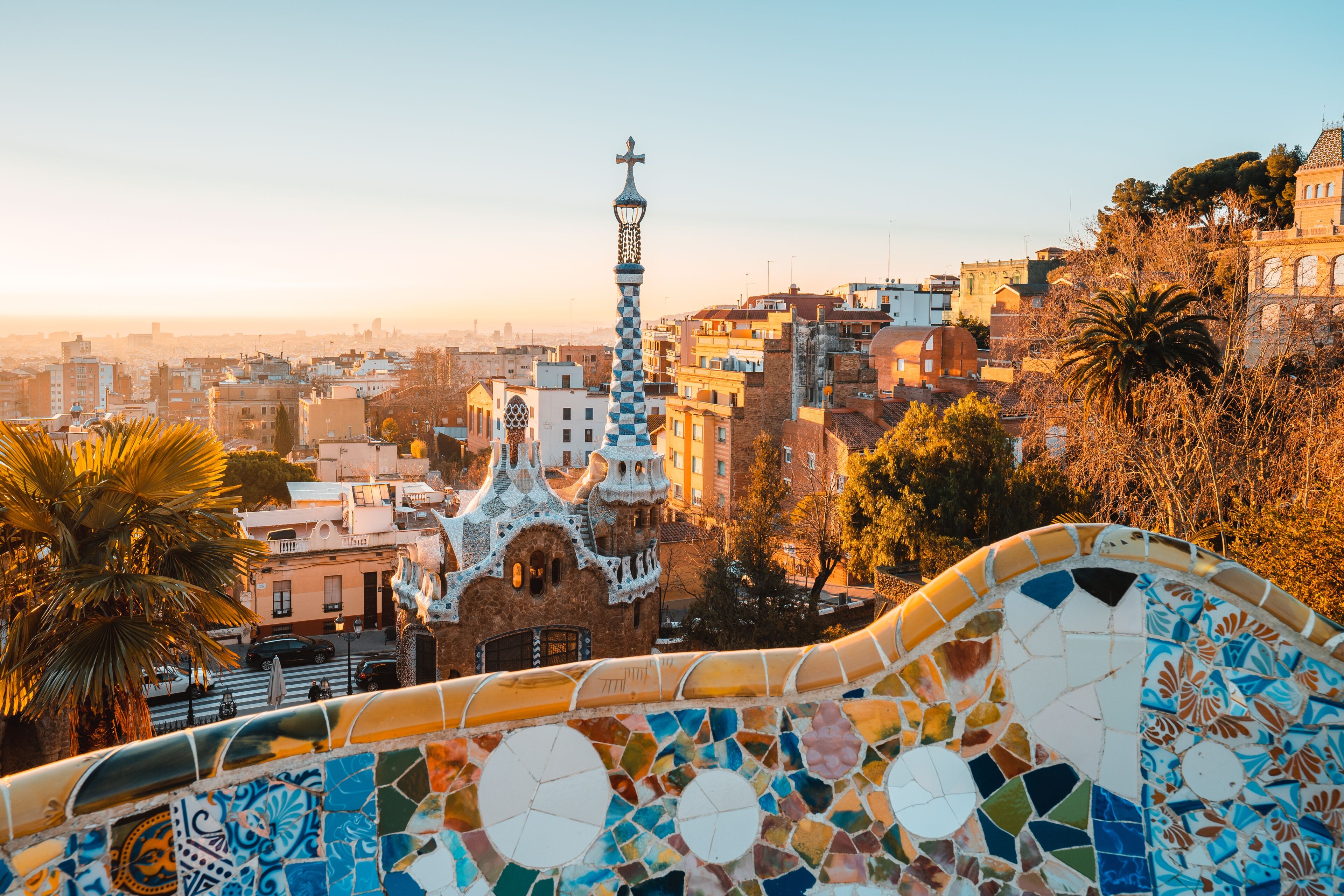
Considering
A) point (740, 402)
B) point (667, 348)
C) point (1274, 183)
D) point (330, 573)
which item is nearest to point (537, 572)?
point (330, 573)

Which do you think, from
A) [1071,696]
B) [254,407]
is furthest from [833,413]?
[254,407]

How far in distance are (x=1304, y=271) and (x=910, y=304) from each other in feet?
131

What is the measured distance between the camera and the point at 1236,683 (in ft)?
11.7

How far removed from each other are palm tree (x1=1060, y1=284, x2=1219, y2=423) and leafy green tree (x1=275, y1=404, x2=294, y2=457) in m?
54.8

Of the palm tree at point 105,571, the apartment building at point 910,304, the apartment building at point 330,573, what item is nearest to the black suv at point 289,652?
the apartment building at point 330,573

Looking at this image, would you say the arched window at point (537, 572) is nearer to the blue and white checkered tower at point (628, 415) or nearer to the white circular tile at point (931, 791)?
the blue and white checkered tower at point (628, 415)

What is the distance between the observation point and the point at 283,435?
64.1 m

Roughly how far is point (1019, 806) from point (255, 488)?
37.6 meters

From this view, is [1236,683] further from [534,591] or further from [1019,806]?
[534,591]

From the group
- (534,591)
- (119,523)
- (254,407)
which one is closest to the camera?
(119,523)

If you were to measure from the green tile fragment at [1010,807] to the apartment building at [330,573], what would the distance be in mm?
22414

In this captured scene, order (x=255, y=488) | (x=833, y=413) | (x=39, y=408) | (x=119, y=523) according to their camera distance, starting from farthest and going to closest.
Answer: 1. (x=39, y=408)
2. (x=255, y=488)
3. (x=833, y=413)
4. (x=119, y=523)

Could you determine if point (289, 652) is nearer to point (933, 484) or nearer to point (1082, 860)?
point (933, 484)

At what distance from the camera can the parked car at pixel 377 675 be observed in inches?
795
